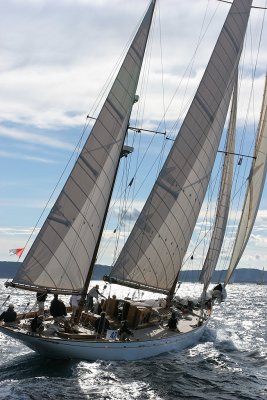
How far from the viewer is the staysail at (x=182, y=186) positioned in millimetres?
29203

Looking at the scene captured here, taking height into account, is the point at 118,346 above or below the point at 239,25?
below

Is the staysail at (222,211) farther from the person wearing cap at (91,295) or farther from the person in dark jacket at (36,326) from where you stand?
the person in dark jacket at (36,326)

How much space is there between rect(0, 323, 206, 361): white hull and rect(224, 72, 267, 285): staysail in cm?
937

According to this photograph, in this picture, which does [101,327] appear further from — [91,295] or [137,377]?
[91,295]

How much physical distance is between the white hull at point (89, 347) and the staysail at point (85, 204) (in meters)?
2.14

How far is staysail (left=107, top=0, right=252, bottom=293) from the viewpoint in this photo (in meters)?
29.2

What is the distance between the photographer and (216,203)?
37.8m

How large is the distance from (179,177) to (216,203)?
859 centimetres

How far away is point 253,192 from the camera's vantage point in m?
33.3

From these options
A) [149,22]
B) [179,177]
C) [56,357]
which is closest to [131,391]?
[56,357]

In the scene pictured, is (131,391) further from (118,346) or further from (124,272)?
(124,272)

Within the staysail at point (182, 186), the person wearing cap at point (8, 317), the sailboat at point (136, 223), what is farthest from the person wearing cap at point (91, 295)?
the person wearing cap at point (8, 317)

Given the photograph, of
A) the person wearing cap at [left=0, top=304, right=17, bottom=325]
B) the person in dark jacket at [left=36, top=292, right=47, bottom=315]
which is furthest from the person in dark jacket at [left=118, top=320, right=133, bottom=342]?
the person wearing cap at [left=0, top=304, right=17, bottom=325]

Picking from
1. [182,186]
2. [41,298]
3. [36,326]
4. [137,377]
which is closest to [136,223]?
[182,186]
